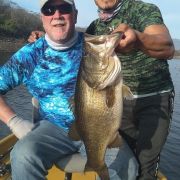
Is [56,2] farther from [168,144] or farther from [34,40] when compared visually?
[168,144]

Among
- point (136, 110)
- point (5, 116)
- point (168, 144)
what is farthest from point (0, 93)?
point (168, 144)

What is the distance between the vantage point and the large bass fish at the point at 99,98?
10.6 ft

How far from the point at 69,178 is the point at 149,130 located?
133 cm

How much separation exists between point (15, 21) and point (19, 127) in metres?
77.2

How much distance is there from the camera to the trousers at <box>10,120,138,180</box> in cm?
397

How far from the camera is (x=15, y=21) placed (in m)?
78.8

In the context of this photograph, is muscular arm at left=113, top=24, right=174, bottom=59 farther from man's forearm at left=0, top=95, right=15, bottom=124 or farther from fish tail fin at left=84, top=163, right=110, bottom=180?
man's forearm at left=0, top=95, right=15, bottom=124

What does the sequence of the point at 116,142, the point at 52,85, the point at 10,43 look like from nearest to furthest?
the point at 116,142 < the point at 52,85 < the point at 10,43

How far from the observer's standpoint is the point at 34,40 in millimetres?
5359

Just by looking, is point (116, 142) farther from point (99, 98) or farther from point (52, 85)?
point (52, 85)

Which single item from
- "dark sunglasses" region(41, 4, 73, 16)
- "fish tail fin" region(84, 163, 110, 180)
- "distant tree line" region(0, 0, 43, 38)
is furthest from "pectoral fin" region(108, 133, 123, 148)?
"distant tree line" region(0, 0, 43, 38)

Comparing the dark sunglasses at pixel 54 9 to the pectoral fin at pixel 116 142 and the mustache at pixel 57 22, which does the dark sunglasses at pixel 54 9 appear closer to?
the mustache at pixel 57 22

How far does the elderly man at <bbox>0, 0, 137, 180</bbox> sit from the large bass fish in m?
0.62

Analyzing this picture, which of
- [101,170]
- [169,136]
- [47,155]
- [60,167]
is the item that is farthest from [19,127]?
[169,136]
